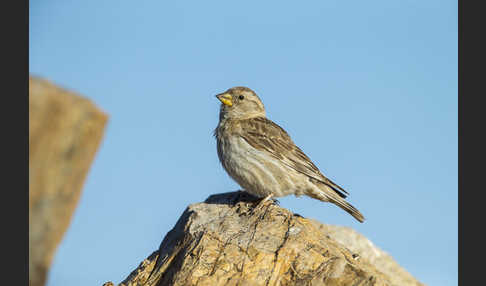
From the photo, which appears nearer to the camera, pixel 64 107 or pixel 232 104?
pixel 64 107

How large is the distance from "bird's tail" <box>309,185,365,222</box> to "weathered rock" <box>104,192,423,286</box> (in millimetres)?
2022

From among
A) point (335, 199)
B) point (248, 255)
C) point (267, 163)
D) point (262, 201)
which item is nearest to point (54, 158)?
point (248, 255)

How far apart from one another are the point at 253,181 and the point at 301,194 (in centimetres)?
103

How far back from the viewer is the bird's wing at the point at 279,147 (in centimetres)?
1152

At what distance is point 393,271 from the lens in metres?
13.0

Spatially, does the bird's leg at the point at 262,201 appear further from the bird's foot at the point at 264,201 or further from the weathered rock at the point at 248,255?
the weathered rock at the point at 248,255

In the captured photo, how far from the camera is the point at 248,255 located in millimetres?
8172

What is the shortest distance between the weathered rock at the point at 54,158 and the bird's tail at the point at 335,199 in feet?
22.0

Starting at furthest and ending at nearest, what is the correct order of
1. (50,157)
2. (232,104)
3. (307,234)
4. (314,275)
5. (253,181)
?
(232,104) < (253,181) < (307,234) < (314,275) < (50,157)

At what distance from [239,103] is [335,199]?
99.5 inches

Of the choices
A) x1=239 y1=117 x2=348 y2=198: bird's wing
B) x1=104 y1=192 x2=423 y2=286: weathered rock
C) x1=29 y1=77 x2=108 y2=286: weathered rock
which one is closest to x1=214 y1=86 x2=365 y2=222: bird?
x1=239 y1=117 x2=348 y2=198: bird's wing

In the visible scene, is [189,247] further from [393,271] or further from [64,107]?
[393,271]

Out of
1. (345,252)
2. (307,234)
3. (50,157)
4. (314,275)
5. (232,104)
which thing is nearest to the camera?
(50,157)

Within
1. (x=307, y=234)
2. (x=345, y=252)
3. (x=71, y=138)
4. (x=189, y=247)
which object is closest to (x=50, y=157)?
(x=71, y=138)
